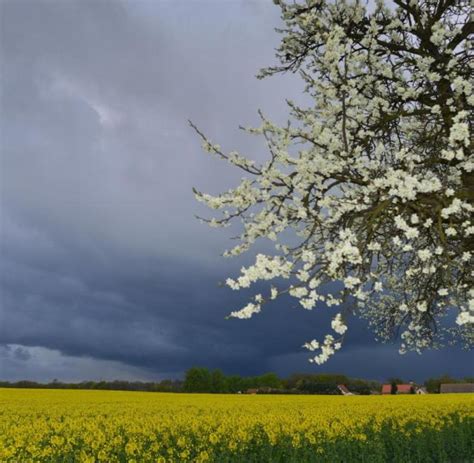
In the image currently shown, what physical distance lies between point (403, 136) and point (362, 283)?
4120mm

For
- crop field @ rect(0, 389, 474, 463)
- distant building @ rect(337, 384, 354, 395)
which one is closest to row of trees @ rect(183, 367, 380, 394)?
distant building @ rect(337, 384, 354, 395)

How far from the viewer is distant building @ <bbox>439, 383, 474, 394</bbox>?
57.0 m

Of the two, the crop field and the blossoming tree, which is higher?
the blossoming tree

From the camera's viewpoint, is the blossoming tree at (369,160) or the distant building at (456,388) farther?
the distant building at (456,388)

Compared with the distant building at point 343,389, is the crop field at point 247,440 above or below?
below

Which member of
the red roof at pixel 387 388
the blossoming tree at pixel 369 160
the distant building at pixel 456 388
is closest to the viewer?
the blossoming tree at pixel 369 160

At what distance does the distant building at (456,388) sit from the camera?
5705 cm

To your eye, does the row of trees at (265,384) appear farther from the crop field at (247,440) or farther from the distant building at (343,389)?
the crop field at (247,440)

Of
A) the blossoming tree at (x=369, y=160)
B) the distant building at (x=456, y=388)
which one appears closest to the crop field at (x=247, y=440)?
the blossoming tree at (x=369, y=160)

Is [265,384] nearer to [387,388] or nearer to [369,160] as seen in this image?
[387,388]

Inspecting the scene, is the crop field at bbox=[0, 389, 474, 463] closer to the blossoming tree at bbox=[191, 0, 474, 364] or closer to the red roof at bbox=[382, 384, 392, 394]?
the blossoming tree at bbox=[191, 0, 474, 364]

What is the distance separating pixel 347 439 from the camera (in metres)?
12.4

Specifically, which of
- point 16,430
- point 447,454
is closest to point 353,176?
point 16,430

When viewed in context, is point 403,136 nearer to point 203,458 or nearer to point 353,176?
point 353,176
